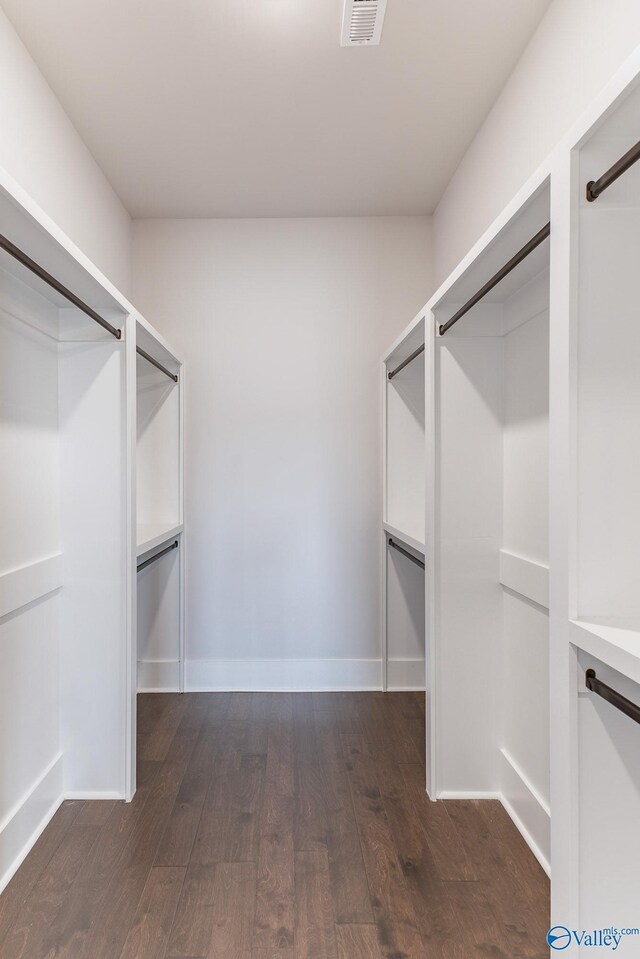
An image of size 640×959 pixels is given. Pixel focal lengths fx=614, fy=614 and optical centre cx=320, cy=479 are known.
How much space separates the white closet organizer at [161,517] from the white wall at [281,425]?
80mm

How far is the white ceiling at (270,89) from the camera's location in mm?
1884

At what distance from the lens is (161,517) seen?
330 cm

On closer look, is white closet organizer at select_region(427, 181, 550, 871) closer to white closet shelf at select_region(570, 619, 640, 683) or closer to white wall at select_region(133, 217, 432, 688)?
white closet shelf at select_region(570, 619, 640, 683)

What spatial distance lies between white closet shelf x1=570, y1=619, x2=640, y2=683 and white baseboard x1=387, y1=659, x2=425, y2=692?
2354 mm

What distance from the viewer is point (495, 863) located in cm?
181

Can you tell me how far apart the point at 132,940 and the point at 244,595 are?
1891mm

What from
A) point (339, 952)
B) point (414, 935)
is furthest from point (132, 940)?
point (414, 935)

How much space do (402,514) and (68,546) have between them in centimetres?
174

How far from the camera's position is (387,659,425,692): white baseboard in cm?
331

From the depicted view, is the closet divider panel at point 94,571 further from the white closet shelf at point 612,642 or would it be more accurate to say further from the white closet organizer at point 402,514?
the white closet shelf at point 612,642

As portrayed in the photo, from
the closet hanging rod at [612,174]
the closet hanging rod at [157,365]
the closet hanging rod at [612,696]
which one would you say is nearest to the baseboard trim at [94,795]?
the closet hanging rod at [157,365]

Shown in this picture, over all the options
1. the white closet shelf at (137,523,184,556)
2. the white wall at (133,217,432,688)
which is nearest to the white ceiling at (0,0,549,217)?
the white wall at (133,217,432,688)

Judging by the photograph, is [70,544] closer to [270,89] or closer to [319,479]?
[319,479]

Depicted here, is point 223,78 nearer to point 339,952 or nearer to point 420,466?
point 420,466
